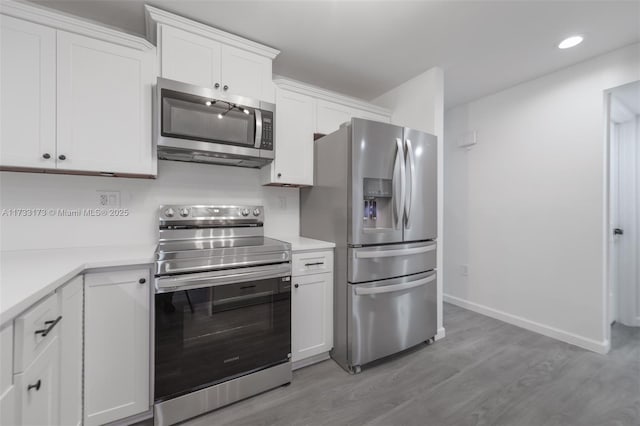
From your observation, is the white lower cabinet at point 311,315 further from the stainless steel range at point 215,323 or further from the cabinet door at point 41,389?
the cabinet door at point 41,389

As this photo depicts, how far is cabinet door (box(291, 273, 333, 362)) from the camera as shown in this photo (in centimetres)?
194

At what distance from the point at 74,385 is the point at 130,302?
1.31 ft

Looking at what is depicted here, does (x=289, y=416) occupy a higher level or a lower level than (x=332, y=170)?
lower

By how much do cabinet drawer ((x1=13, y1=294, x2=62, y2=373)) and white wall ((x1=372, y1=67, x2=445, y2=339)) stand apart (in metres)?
2.62

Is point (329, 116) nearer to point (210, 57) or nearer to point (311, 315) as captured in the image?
point (210, 57)

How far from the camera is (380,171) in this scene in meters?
2.03

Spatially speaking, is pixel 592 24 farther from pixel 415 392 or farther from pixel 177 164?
pixel 177 164

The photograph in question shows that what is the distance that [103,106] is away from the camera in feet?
5.31

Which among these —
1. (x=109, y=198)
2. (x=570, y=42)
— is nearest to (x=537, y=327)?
(x=570, y=42)

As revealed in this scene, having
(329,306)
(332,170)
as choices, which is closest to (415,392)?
(329,306)

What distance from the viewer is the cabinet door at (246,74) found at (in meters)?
1.97

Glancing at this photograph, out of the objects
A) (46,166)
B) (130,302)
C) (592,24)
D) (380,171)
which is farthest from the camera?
(380,171)

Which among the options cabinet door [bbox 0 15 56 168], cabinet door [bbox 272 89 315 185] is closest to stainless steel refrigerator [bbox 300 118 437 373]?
cabinet door [bbox 272 89 315 185]

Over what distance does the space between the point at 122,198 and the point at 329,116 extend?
1814 millimetres
